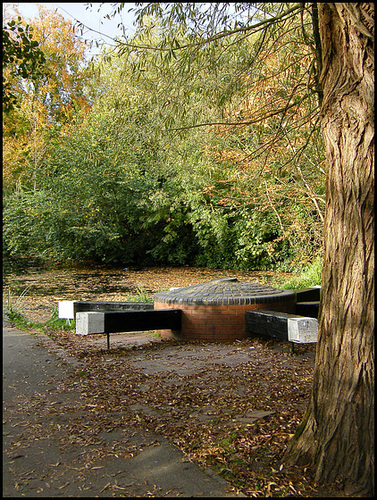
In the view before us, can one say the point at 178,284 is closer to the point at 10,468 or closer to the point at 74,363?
the point at 74,363

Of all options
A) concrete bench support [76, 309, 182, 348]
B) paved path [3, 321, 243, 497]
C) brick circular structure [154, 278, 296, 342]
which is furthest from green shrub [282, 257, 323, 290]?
paved path [3, 321, 243, 497]

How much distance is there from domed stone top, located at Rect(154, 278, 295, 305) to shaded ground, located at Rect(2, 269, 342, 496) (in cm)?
63

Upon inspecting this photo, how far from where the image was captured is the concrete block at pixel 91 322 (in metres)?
6.18

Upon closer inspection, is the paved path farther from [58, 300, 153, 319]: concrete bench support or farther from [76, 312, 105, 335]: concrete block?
[58, 300, 153, 319]: concrete bench support

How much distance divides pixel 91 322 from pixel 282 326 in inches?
98.1

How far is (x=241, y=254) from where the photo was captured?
69.7ft

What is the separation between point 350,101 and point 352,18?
0.48 m

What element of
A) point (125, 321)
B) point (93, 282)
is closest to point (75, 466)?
point (125, 321)

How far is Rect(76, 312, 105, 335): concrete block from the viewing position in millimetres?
6184

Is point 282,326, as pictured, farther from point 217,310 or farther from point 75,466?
point 75,466

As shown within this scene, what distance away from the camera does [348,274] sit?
289cm

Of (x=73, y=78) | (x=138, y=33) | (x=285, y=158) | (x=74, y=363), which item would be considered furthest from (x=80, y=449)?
(x=73, y=78)

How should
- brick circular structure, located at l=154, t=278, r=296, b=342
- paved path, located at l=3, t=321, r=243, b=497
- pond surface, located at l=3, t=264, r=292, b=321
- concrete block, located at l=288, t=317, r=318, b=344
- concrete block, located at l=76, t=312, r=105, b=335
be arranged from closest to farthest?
1. paved path, located at l=3, t=321, r=243, b=497
2. concrete block, located at l=288, t=317, r=318, b=344
3. concrete block, located at l=76, t=312, r=105, b=335
4. brick circular structure, located at l=154, t=278, r=296, b=342
5. pond surface, located at l=3, t=264, r=292, b=321

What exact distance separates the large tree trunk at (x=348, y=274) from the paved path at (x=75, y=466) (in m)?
0.72
